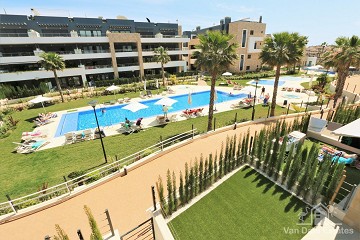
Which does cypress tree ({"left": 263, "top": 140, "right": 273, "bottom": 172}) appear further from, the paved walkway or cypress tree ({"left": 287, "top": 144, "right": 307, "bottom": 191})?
the paved walkway

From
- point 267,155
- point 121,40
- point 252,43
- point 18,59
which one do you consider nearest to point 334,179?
point 267,155

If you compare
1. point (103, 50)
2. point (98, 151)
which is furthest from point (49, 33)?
point (98, 151)

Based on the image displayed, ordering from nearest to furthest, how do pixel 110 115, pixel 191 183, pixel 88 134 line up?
1. pixel 191 183
2. pixel 88 134
3. pixel 110 115

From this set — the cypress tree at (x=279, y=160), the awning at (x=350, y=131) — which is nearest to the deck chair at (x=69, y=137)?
the cypress tree at (x=279, y=160)

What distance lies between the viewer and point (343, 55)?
18859 mm

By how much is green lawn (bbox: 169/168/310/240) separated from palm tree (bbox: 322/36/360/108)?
697 inches

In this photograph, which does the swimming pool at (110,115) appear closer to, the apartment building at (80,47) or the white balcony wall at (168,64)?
the apartment building at (80,47)

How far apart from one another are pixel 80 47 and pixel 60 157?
3344 cm

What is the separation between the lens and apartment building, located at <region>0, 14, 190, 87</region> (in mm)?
32344

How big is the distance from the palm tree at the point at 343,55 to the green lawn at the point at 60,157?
10048mm

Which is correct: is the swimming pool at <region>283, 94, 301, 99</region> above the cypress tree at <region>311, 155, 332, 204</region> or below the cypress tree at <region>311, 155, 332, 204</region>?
below

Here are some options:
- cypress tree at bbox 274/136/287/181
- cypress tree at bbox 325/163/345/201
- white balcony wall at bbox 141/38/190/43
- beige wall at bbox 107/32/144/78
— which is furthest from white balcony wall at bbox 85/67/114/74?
cypress tree at bbox 325/163/345/201

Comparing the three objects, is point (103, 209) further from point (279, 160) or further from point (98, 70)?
point (98, 70)

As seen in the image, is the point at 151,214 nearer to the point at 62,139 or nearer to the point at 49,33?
the point at 62,139
